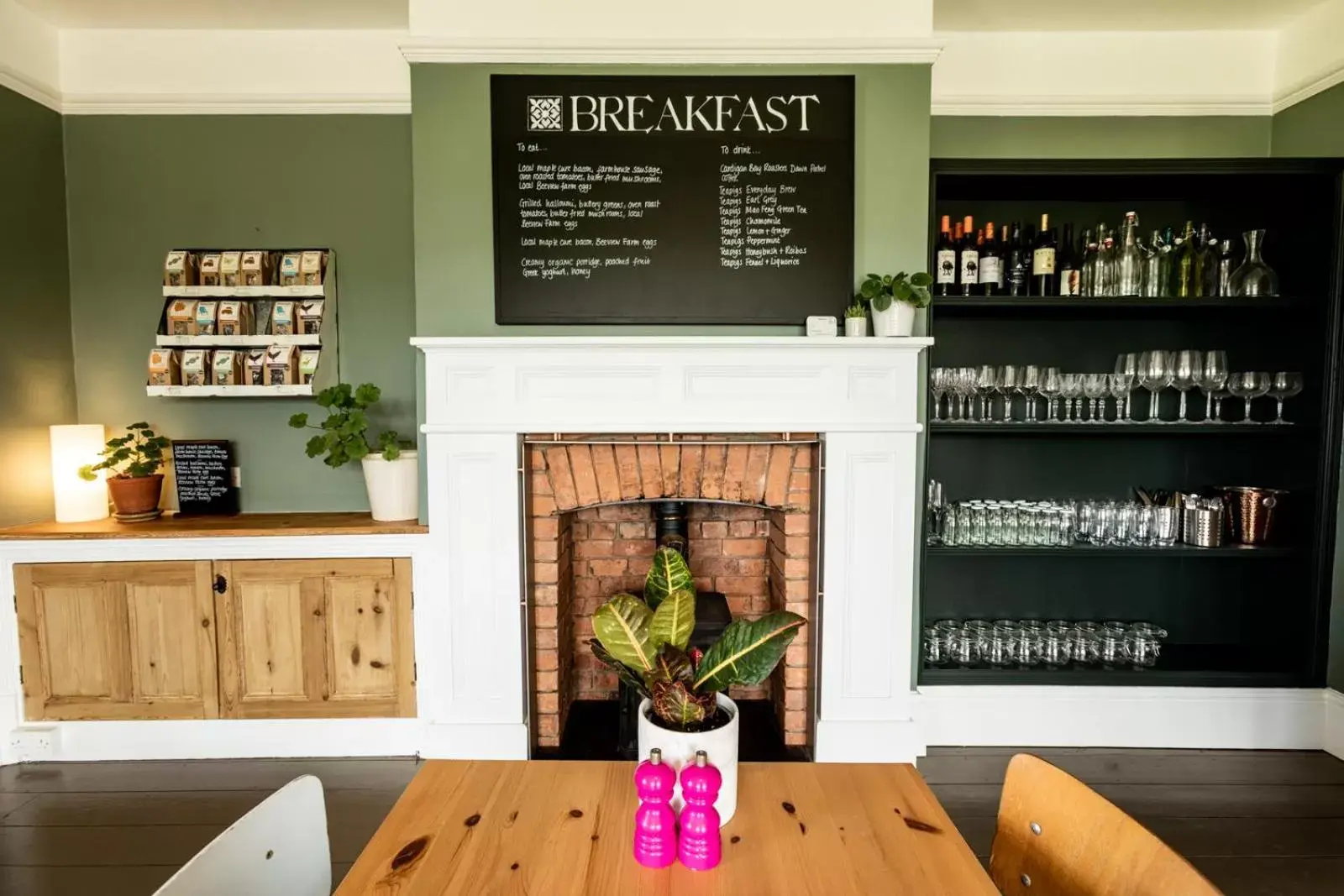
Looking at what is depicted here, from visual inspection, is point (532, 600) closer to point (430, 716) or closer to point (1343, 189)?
point (430, 716)

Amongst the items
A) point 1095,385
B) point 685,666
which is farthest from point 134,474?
point 1095,385

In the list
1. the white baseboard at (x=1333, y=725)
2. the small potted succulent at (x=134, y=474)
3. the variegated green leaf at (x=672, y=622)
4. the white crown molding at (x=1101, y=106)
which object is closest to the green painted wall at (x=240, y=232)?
the small potted succulent at (x=134, y=474)

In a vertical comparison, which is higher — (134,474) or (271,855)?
(134,474)

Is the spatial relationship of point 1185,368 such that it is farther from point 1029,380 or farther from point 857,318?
point 857,318

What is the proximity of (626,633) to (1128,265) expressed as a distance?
257cm

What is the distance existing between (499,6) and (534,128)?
1.33 ft

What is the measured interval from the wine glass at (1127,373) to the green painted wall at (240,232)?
112 inches

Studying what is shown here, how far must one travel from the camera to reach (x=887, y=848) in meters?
1.04

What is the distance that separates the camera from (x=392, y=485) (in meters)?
2.61

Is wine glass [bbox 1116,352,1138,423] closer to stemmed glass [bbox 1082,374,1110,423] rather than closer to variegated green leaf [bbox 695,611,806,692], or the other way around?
stemmed glass [bbox 1082,374,1110,423]

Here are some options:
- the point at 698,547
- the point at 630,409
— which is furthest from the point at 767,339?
the point at 698,547

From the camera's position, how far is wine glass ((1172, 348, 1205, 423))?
2590 millimetres

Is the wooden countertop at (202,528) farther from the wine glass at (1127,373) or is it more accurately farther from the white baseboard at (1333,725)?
the white baseboard at (1333,725)

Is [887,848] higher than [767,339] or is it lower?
lower
